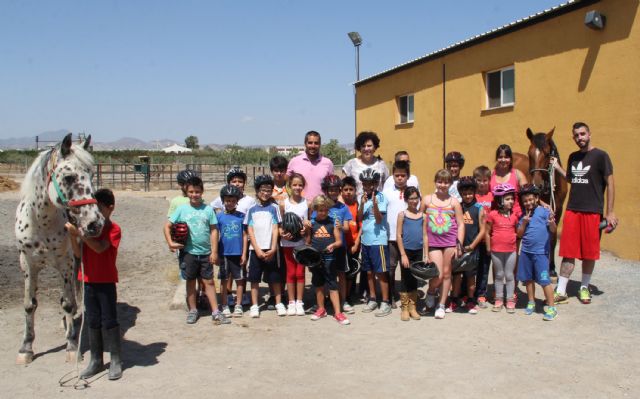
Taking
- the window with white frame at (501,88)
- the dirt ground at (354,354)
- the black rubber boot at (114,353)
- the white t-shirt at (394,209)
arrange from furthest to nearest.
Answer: the window with white frame at (501,88)
the white t-shirt at (394,209)
the black rubber boot at (114,353)
the dirt ground at (354,354)

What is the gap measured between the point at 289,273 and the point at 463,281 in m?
2.07

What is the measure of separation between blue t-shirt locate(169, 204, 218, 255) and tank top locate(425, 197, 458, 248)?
7.42 ft

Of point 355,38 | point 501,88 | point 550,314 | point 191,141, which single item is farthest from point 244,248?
point 191,141

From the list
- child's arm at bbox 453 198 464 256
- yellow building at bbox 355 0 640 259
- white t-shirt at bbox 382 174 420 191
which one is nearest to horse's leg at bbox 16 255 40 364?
white t-shirt at bbox 382 174 420 191

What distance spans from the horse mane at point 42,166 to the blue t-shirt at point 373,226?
2.85 metres

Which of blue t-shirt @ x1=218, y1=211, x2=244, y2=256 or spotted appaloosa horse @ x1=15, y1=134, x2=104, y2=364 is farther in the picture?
blue t-shirt @ x1=218, y1=211, x2=244, y2=256

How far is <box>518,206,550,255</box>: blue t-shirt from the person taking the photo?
5.31 metres

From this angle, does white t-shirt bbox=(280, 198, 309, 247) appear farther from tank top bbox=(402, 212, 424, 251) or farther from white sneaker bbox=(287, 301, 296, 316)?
tank top bbox=(402, 212, 424, 251)

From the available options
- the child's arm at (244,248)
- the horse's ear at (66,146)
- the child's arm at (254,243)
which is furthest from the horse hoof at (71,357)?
the child's arm at (254,243)

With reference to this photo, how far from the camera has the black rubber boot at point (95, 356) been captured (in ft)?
12.6

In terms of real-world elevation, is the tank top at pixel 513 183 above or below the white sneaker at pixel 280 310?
above

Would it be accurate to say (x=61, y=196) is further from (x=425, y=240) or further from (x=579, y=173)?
(x=579, y=173)

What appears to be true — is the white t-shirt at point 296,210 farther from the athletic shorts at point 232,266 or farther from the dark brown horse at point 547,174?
the dark brown horse at point 547,174

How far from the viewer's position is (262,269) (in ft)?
18.1
